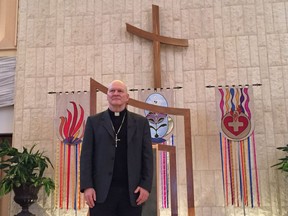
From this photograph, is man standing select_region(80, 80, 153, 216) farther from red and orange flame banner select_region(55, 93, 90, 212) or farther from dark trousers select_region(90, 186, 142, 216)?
red and orange flame banner select_region(55, 93, 90, 212)

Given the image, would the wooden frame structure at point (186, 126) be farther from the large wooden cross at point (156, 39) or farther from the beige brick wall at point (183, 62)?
the large wooden cross at point (156, 39)

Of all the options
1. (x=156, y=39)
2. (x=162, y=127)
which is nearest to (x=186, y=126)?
(x=162, y=127)

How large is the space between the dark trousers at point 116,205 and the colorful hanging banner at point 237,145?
288cm

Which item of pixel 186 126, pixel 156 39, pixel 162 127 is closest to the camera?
pixel 186 126

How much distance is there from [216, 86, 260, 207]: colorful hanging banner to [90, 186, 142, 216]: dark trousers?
2883 mm

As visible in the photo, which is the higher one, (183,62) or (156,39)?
(156,39)

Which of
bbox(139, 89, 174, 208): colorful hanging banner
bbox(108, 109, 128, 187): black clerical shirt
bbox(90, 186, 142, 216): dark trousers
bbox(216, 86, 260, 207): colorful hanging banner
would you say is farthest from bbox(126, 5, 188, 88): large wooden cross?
bbox(90, 186, 142, 216): dark trousers

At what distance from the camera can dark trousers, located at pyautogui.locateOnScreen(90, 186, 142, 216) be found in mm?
1732

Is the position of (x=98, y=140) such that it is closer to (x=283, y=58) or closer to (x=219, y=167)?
(x=219, y=167)

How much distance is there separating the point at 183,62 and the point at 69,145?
184 centimetres

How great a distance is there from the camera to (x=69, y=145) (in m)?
4.56

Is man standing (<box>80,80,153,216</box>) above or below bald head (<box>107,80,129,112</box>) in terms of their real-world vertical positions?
below

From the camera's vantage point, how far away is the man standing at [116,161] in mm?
1740

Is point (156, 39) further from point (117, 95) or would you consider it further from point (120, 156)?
point (120, 156)
